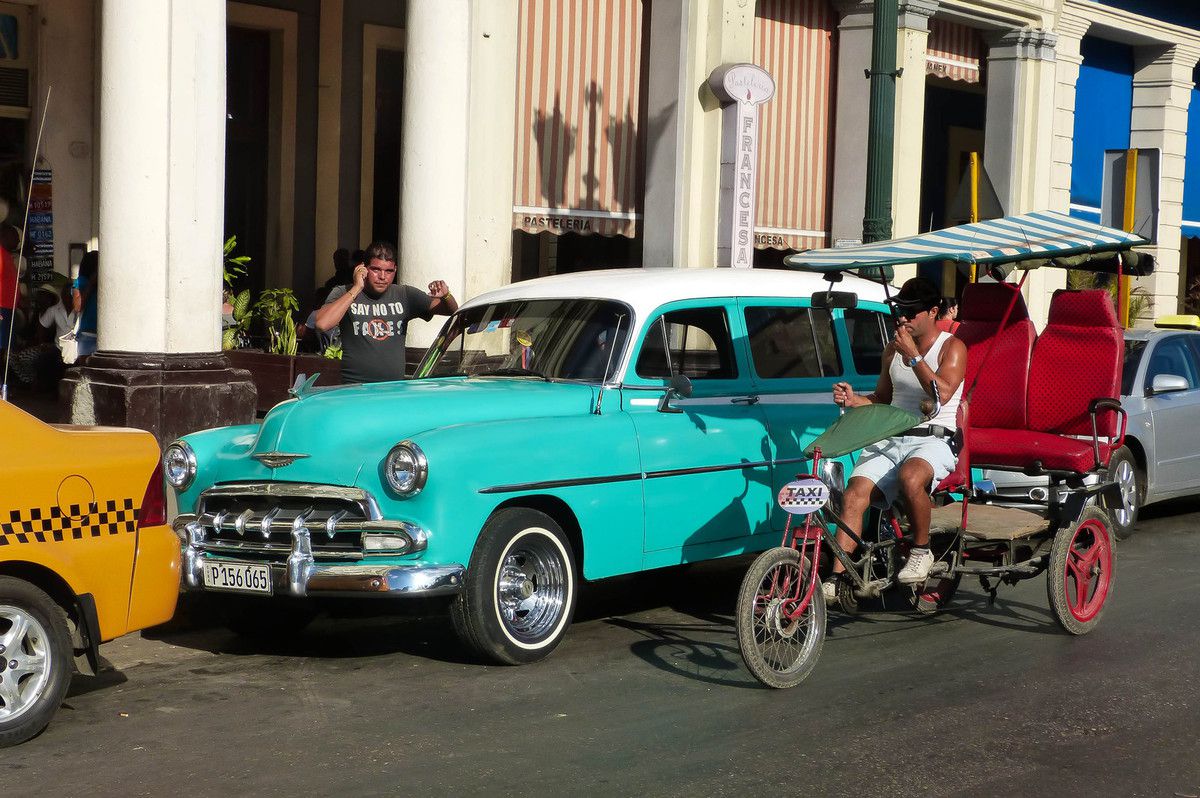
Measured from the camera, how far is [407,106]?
44.0 ft

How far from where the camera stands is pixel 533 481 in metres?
6.68

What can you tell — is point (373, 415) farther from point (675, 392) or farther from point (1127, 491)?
point (1127, 491)

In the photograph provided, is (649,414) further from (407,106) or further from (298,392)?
(407,106)

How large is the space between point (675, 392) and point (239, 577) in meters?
2.29

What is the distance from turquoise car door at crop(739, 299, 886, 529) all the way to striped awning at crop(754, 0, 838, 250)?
30.1 feet

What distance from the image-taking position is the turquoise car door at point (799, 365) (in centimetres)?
797

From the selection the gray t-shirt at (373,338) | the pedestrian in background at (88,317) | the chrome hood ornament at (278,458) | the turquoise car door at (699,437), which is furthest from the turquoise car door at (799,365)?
the pedestrian in background at (88,317)

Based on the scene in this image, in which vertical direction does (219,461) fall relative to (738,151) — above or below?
below

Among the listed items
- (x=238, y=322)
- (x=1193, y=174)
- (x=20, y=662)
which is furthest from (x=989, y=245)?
(x=1193, y=174)

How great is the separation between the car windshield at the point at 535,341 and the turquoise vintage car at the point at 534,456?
0.04 feet

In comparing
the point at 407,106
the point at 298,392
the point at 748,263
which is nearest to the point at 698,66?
the point at 748,263

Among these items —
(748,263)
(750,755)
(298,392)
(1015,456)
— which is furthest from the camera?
(748,263)

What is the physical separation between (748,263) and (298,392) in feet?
28.5

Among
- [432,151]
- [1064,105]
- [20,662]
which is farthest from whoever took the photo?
[1064,105]
